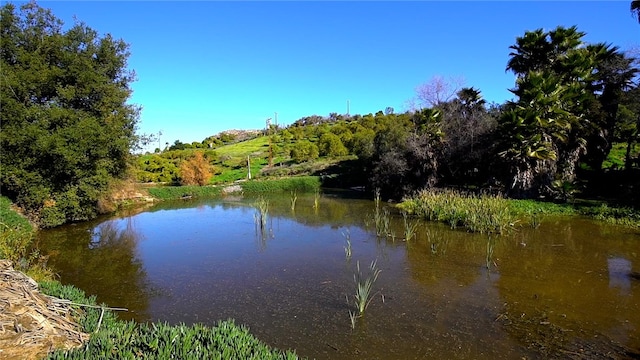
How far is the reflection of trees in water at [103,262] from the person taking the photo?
8172 millimetres

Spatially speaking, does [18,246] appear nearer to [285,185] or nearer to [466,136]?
[466,136]

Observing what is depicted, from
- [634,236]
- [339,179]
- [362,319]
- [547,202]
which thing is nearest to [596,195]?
[547,202]

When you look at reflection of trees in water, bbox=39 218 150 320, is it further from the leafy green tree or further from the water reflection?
the leafy green tree

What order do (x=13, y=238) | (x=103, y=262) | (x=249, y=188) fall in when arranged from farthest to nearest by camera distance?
(x=249, y=188)
(x=103, y=262)
(x=13, y=238)

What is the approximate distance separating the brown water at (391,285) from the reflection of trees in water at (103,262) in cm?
5

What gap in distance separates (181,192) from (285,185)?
9450mm

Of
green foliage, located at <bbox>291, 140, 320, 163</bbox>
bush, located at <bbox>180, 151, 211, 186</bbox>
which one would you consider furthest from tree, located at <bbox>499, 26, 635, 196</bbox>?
bush, located at <bbox>180, 151, 211, 186</bbox>

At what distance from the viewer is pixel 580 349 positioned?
555 cm

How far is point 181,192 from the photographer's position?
3020 centimetres

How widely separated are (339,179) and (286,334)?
31.5 metres

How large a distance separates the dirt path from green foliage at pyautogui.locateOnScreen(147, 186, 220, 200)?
2612 centimetres

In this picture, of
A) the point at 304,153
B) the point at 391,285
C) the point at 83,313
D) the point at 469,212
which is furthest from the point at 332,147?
the point at 83,313

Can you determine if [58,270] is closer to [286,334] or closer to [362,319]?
[286,334]

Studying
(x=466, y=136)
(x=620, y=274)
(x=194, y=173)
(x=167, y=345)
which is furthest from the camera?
(x=194, y=173)
